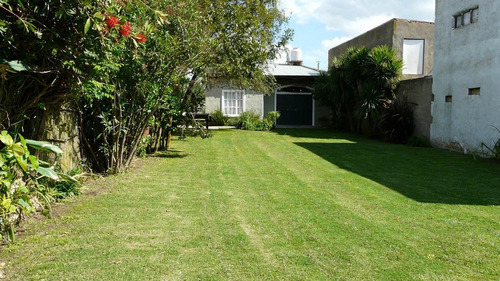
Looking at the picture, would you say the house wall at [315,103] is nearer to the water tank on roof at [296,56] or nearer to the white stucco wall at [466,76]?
the water tank on roof at [296,56]

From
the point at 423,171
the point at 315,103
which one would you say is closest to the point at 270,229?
the point at 423,171

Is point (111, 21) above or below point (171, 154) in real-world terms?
above

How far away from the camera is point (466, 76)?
13.0m

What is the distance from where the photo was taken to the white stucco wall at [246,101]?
24.4 meters

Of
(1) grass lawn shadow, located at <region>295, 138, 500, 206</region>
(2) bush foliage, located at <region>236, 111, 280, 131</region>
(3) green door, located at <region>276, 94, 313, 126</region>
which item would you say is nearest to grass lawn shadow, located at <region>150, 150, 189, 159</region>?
(1) grass lawn shadow, located at <region>295, 138, 500, 206</region>

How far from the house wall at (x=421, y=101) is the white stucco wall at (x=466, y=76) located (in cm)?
50

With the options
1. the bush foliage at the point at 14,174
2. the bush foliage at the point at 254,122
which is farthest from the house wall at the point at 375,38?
the bush foliage at the point at 14,174

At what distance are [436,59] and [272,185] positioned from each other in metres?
9.84

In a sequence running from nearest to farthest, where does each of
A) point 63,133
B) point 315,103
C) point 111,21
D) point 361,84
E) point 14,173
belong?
point 111,21 < point 14,173 < point 63,133 < point 361,84 < point 315,103

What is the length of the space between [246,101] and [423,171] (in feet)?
51.9

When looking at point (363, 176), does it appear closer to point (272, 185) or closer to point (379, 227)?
point (272, 185)

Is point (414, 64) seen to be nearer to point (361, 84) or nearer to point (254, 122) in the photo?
point (361, 84)

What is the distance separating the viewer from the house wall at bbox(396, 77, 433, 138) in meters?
15.5

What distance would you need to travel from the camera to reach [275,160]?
1123 cm
